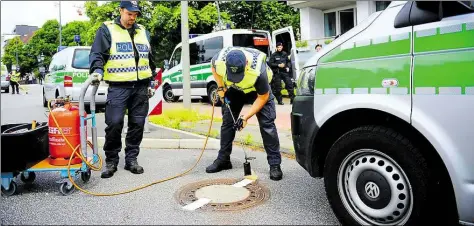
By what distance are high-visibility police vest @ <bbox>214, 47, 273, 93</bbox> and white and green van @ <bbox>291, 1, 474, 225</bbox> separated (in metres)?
0.97

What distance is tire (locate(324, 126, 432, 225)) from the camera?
2.54 metres

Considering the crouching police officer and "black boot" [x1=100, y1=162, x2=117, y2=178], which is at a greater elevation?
the crouching police officer

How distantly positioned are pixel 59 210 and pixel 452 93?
301cm

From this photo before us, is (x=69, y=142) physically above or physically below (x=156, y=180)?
above

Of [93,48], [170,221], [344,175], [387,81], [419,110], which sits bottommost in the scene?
[170,221]

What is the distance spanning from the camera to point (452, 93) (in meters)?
2.33

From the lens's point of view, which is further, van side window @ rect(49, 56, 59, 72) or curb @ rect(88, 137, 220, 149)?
van side window @ rect(49, 56, 59, 72)

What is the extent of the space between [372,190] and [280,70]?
8917 mm

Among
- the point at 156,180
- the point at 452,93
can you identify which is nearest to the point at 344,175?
the point at 452,93

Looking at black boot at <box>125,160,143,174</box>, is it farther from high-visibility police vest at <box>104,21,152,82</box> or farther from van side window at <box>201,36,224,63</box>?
van side window at <box>201,36,224,63</box>

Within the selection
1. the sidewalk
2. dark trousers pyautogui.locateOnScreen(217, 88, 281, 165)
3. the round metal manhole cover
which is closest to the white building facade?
the sidewalk

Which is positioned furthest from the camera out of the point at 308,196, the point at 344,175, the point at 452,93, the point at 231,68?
the point at 231,68

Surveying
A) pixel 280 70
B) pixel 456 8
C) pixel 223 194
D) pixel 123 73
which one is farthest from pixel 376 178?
pixel 280 70

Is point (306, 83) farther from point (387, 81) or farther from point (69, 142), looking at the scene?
point (69, 142)
